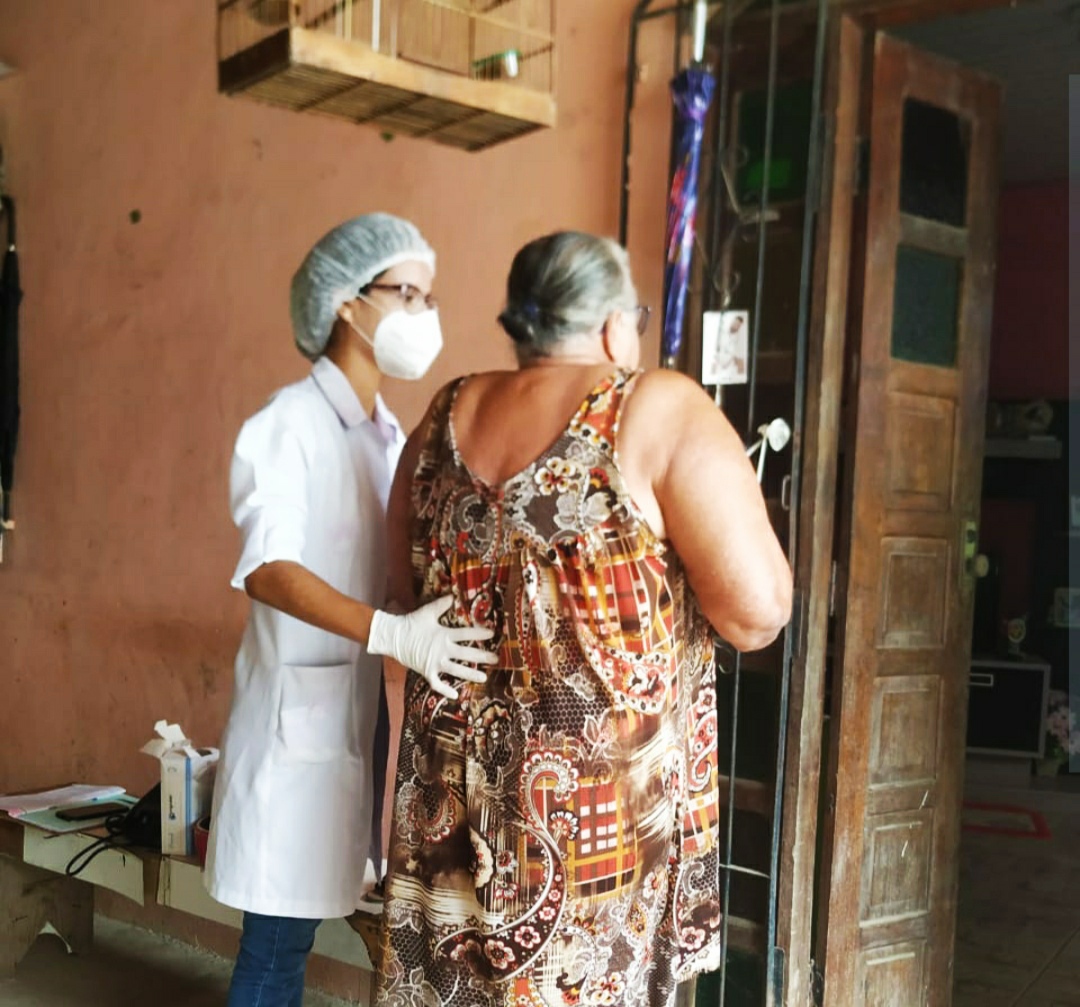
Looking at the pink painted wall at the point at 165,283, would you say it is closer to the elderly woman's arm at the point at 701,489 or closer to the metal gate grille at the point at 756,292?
the metal gate grille at the point at 756,292

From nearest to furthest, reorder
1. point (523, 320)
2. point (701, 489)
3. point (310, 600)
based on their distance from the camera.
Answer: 1. point (701, 489)
2. point (523, 320)
3. point (310, 600)

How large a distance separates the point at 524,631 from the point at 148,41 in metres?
2.54

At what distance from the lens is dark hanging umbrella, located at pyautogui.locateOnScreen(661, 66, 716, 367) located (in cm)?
221

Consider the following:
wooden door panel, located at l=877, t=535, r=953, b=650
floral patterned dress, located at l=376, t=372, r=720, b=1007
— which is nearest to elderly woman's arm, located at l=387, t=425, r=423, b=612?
floral patterned dress, located at l=376, t=372, r=720, b=1007

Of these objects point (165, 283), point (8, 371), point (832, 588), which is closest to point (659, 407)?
point (832, 588)

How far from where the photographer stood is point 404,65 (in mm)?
1691

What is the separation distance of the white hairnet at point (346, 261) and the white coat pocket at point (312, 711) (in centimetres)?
55

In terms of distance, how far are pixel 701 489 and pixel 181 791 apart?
1.57m

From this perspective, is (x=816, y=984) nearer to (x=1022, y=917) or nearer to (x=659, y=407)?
(x=659, y=407)

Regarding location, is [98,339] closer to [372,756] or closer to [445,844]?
[372,756]

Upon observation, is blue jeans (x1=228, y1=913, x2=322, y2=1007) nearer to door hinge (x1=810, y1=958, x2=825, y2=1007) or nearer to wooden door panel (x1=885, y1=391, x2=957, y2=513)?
door hinge (x1=810, y1=958, x2=825, y2=1007)

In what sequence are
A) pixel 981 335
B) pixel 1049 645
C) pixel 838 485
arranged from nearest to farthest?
1. pixel 838 485
2. pixel 981 335
3. pixel 1049 645

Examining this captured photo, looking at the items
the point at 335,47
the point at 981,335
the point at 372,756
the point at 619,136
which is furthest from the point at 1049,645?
the point at 335,47

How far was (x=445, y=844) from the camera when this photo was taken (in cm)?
153
